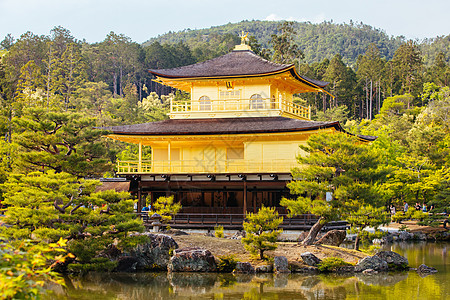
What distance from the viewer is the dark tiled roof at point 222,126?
26.0 meters

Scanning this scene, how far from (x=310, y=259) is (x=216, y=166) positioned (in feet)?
34.4

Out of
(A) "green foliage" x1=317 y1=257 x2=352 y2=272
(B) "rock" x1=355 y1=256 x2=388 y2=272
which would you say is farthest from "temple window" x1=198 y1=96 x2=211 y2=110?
(B) "rock" x1=355 y1=256 x2=388 y2=272

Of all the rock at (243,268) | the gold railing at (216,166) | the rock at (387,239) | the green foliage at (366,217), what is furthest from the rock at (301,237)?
the rock at (387,239)

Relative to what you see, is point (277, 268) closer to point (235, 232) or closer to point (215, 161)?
point (235, 232)

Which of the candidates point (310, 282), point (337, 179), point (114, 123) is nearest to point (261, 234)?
point (310, 282)

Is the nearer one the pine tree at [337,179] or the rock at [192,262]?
the rock at [192,262]

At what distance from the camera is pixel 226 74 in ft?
97.8

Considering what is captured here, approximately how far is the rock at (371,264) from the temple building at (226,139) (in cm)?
711

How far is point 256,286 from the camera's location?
16.7 m

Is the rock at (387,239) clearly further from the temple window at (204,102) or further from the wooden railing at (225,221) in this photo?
the temple window at (204,102)

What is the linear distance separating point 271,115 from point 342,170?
771 cm

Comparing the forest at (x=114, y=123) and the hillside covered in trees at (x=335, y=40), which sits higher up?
the hillside covered in trees at (x=335, y=40)

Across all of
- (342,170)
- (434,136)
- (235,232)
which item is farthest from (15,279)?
(434,136)

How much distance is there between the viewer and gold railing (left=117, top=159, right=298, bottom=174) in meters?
26.7
